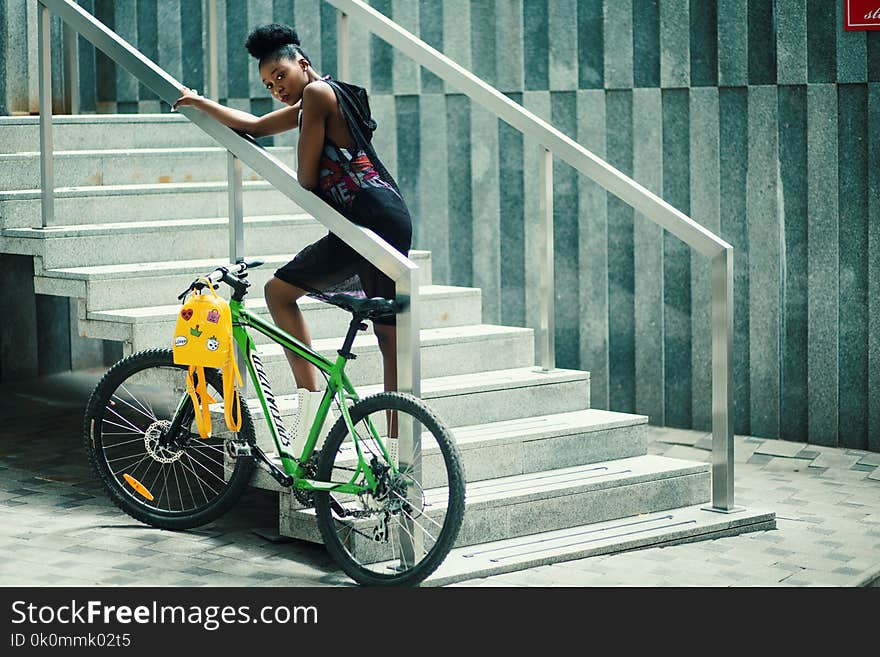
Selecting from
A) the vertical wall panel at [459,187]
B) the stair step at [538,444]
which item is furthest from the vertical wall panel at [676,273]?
the stair step at [538,444]

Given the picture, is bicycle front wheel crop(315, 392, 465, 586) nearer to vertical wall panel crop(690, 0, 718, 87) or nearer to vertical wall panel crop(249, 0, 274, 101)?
vertical wall panel crop(690, 0, 718, 87)

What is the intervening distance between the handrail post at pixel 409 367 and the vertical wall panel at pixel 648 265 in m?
2.95

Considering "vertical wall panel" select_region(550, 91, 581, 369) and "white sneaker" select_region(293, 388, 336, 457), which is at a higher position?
"vertical wall panel" select_region(550, 91, 581, 369)

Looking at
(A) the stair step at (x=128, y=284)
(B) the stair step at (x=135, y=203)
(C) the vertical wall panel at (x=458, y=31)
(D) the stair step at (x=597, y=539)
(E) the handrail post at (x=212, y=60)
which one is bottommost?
(D) the stair step at (x=597, y=539)

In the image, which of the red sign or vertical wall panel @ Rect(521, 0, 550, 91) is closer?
the red sign

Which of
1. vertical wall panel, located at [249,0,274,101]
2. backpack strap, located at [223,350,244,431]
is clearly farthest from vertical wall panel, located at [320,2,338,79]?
backpack strap, located at [223,350,244,431]

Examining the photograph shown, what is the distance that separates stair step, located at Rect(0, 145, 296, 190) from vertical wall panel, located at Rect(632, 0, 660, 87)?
1855mm

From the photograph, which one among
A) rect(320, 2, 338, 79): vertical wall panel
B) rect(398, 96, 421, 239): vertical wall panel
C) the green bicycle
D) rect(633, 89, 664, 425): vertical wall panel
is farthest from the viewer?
rect(320, 2, 338, 79): vertical wall panel

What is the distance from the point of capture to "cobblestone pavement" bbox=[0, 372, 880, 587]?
4742 mm

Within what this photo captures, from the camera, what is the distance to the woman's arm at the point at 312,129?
4852 millimetres

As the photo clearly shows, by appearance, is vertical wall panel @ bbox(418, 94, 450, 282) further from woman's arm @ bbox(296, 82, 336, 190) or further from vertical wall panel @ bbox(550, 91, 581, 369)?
woman's arm @ bbox(296, 82, 336, 190)

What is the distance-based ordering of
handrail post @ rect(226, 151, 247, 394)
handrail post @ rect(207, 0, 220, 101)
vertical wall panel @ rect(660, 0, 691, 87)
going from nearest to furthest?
1. handrail post @ rect(226, 151, 247, 394)
2. handrail post @ rect(207, 0, 220, 101)
3. vertical wall panel @ rect(660, 0, 691, 87)

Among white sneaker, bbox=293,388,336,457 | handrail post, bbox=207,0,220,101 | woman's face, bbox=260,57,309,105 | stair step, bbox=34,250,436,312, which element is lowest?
white sneaker, bbox=293,388,336,457

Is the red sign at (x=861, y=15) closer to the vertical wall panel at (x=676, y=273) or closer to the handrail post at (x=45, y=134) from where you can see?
the vertical wall panel at (x=676, y=273)
